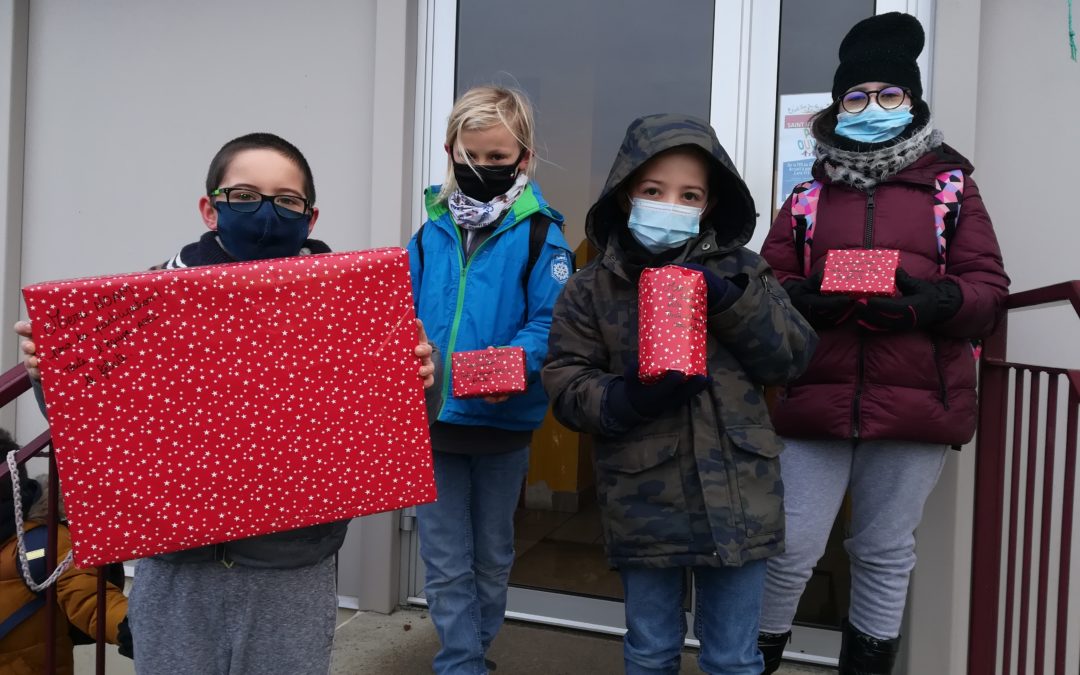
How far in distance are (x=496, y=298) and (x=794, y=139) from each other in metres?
1.54

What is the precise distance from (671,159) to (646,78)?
1.52 metres

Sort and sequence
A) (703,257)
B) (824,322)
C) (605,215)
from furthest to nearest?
(824,322) → (605,215) → (703,257)

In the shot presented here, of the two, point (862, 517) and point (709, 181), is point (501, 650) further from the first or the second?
point (709, 181)

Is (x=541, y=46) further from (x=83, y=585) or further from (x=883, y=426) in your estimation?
(x=83, y=585)

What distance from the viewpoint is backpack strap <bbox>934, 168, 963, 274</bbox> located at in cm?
230

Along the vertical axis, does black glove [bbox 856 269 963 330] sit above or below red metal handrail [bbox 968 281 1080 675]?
above

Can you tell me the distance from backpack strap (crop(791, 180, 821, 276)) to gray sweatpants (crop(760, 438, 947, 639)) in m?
0.58

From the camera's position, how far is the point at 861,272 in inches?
84.1

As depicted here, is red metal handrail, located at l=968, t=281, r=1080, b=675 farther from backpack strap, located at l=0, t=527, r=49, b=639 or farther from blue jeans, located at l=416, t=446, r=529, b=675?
backpack strap, located at l=0, t=527, r=49, b=639

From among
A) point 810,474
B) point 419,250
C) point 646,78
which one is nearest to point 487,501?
point 419,250

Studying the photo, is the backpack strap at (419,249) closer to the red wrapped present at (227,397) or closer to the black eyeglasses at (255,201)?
the black eyeglasses at (255,201)

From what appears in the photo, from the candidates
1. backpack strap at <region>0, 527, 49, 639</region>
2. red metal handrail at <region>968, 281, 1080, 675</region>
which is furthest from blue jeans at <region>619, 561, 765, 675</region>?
backpack strap at <region>0, 527, 49, 639</region>

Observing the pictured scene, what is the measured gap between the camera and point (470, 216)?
237 centimetres

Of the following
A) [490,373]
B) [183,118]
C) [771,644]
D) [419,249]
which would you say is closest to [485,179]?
[419,249]
